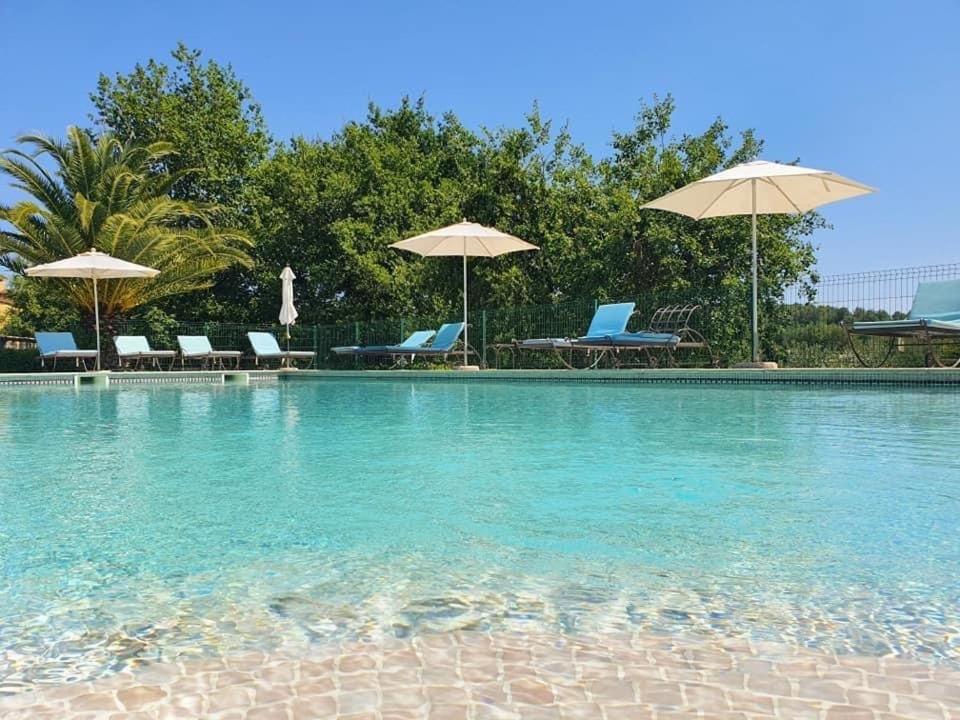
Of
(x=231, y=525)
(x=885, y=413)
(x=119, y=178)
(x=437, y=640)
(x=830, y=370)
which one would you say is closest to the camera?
(x=437, y=640)

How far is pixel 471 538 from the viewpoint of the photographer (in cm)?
272

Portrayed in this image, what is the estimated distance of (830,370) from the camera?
10.5 m

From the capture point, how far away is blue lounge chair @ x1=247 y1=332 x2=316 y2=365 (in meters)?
18.7

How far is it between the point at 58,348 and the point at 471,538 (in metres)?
17.6

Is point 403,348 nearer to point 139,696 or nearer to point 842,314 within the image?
point 842,314

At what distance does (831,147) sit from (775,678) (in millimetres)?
19627

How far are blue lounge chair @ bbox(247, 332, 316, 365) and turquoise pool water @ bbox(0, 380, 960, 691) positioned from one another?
12987mm

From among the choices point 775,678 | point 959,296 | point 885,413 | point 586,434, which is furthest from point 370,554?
point 959,296

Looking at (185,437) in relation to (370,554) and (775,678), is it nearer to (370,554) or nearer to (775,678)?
(370,554)

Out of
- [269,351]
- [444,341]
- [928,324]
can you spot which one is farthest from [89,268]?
[928,324]

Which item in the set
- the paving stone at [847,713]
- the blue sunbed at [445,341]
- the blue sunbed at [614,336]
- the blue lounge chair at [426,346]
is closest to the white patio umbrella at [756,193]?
the blue sunbed at [614,336]

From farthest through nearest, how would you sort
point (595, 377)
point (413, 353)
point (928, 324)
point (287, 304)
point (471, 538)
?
point (287, 304) → point (413, 353) → point (595, 377) → point (928, 324) → point (471, 538)

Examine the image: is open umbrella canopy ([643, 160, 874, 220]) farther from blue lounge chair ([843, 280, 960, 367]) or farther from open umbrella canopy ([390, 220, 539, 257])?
open umbrella canopy ([390, 220, 539, 257])

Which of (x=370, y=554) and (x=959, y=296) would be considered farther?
(x=959, y=296)
